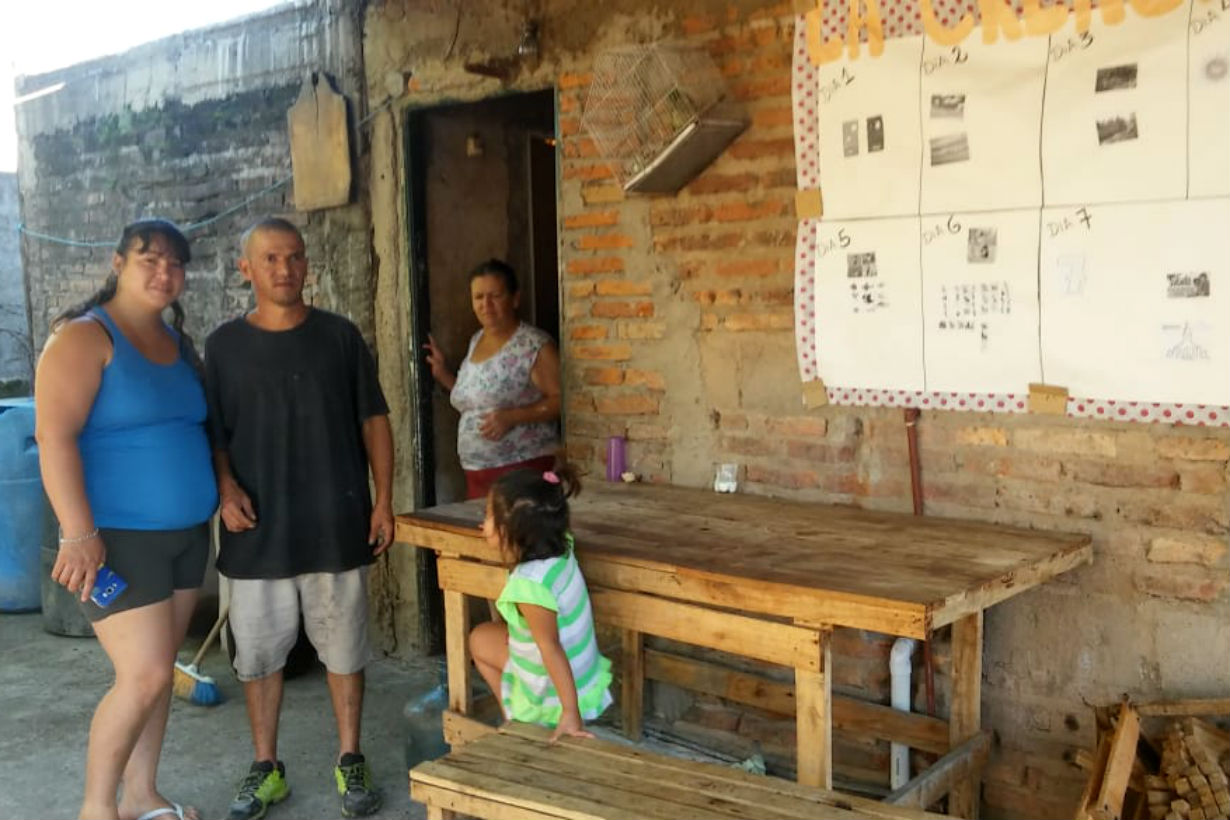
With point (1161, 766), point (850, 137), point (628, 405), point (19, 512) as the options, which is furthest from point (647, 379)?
point (19, 512)

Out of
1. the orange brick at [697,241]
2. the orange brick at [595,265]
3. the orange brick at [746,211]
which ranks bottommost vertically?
the orange brick at [595,265]

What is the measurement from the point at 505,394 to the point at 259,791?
162 cm

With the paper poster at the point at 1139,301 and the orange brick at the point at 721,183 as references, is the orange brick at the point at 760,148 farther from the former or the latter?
the paper poster at the point at 1139,301

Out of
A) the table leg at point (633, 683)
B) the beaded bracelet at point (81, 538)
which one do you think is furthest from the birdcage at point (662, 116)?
the beaded bracelet at point (81, 538)

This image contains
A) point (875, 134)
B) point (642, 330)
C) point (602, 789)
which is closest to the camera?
point (602, 789)

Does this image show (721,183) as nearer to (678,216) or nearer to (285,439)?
(678,216)

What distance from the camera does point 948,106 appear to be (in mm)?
3305

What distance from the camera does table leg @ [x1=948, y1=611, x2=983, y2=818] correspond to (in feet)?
11.0

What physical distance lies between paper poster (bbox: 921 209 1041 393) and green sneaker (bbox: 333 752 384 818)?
86.8 inches

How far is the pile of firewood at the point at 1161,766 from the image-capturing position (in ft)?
8.76

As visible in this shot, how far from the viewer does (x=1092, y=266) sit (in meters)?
3.08

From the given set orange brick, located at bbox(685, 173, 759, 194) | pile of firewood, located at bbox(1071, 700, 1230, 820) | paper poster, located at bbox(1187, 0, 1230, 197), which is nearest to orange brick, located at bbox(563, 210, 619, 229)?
orange brick, located at bbox(685, 173, 759, 194)

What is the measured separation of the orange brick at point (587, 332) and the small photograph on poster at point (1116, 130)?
186cm

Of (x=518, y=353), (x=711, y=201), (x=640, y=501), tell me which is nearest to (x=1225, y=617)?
(x=640, y=501)
